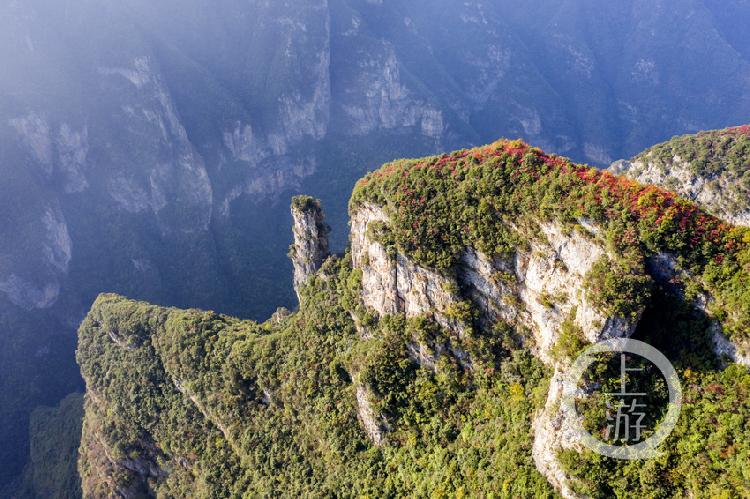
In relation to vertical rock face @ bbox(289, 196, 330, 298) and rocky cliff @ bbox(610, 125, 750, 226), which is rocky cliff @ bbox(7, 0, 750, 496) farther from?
rocky cliff @ bbox(610, 125, 750, 226)

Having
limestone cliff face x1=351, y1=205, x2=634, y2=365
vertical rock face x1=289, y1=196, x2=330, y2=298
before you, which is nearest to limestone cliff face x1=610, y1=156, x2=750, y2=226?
limestone cliff face x1=351, y1=205, x2=634, y2=365

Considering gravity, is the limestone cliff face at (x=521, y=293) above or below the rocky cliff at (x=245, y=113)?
below

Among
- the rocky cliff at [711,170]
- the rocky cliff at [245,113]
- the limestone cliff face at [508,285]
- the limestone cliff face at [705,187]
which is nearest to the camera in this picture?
the limestone cliff face at [508,285]

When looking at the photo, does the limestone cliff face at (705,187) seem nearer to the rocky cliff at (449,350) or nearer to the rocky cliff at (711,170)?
the rocky cliff at (711,170)

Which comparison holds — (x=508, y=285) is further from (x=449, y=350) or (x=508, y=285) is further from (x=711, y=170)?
(x=711, y=170)

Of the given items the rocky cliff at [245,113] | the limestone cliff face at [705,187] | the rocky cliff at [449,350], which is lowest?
the rocky cliff at [449,350]

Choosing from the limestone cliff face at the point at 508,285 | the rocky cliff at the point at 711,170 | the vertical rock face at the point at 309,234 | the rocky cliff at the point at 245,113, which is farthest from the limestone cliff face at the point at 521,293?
the rocky cliff at the point at 245,113
